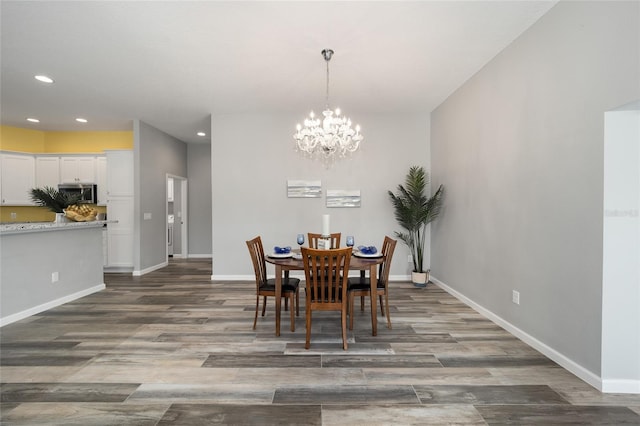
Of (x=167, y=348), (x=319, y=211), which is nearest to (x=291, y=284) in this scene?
(x=167, y=348)

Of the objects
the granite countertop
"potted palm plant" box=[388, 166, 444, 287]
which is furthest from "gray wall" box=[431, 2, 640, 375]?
the granite countertop

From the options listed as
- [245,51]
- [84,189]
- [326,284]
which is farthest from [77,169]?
[326,284]

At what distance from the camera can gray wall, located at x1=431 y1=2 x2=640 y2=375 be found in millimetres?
1991

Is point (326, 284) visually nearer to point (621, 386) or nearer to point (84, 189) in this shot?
point (621, 386)

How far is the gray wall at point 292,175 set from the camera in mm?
5113

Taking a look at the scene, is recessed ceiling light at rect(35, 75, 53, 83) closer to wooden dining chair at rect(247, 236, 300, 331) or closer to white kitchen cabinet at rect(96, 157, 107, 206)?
white kitchen cabinet at rect(96, 157, 107, 206)

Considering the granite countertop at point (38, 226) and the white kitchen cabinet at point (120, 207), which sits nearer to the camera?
the granite countertop at point (38, 226)

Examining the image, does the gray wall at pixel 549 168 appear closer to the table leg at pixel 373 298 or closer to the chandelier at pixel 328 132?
the table leg at pixel 373 298

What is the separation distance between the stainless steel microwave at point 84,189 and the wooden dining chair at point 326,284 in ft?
18.3

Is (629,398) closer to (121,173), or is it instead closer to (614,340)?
(614,340)

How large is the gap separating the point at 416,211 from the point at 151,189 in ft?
16.8

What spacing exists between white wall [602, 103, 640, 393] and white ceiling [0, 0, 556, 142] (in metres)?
1.28

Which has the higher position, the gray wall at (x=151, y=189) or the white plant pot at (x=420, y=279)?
the gray wall at (x=151, y=189)

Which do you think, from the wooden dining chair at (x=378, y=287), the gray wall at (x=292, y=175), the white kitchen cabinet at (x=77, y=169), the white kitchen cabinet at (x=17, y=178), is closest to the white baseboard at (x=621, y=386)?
the wooden dining chair at (x=378, y=287)
